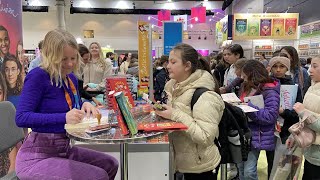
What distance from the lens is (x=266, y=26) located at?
36.3 feet

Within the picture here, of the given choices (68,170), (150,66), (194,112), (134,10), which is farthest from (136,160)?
(134,10)

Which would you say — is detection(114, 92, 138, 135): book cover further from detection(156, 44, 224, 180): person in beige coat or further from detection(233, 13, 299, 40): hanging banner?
detection(233, 13, 299, 40): hanging banner

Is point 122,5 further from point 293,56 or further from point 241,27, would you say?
point 293,56

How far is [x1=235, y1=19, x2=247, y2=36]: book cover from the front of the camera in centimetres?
1116

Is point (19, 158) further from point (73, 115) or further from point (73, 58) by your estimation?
point (73, 58)

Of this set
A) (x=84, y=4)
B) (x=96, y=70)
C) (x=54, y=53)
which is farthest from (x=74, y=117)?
(x=84, y=4)

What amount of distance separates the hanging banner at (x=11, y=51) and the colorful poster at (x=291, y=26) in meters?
9.00

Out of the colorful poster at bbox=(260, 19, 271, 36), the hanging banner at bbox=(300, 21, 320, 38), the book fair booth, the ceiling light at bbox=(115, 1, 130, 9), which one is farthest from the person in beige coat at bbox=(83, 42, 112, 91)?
the ceiling light at bbox=(115, 1, 130, 9)

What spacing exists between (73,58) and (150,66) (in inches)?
89.9

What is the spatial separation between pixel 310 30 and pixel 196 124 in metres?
8.55

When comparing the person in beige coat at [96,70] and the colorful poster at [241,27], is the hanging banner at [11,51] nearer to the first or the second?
the person in beige coat at [96,70]

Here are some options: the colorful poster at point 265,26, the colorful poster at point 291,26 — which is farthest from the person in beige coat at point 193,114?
the colorful poster at point 265,26

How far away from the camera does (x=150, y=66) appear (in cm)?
406

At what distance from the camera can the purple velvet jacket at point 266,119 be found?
9.36 feet
